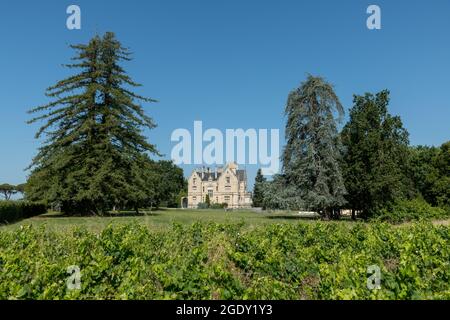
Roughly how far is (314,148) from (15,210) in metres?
26.8

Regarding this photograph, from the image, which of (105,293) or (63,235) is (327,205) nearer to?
(63,235)

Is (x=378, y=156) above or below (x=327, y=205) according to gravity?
above

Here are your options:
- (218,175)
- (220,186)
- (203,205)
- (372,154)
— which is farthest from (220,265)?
(218,175)

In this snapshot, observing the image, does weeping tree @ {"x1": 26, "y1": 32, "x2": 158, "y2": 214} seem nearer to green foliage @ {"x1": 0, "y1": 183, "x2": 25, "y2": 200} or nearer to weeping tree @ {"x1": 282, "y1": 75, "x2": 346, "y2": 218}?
weeping tree @ {"x1": 282, "y1": 75, "x2": 346, "y2": 218}

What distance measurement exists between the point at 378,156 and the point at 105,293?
37492mm

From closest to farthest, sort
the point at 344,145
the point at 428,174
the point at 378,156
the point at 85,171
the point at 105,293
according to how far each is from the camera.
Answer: the point at 105,293
the point at 85,171
the point at 378,156
the point at 344,145
the point at 428,174

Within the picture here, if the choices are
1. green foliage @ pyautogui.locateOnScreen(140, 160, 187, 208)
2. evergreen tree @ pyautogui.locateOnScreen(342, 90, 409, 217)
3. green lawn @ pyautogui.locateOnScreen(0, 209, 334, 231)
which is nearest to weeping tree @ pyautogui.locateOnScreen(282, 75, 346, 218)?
evergreen tree @ pyautogui.locateOnScreen(342, 90, 409, 217)

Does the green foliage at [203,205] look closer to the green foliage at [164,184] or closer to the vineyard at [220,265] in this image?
the green foliage at [164,184]

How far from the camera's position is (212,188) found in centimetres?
10306

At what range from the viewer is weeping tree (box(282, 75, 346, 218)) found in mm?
36656

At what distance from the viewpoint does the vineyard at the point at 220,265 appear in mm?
5340

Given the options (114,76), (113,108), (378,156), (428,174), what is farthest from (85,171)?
(428,174)

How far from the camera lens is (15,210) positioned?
114ft

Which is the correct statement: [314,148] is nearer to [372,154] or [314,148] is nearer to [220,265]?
[372,154]
